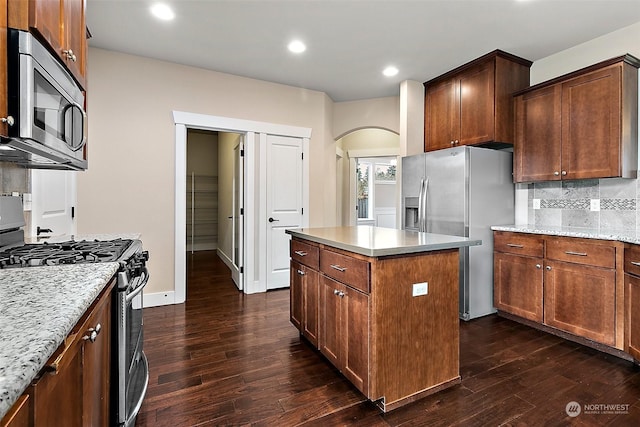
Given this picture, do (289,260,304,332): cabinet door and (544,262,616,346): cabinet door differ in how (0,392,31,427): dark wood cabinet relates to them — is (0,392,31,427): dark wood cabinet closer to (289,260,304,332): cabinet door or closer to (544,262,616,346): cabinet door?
(289,260,304,332): cabinet door

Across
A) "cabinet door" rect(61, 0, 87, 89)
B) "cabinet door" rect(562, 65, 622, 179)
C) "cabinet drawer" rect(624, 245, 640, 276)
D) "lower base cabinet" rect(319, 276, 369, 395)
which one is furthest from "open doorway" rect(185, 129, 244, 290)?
"cabinet drawer" rect(624, 245, 640, 276)

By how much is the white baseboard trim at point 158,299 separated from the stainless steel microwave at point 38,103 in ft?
7.78

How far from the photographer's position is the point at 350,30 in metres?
3.01

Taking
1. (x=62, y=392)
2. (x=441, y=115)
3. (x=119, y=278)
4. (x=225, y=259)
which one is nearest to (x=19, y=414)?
(x=62, y=392)

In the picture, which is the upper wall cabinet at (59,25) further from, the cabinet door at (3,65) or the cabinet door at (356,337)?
the cabinet door at (356,337)

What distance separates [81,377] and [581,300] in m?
3.26

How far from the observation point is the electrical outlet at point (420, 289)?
6.23ft

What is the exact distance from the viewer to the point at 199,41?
324cm

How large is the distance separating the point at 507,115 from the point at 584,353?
7.55ft

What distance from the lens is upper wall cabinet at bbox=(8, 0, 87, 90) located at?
1.13 metres

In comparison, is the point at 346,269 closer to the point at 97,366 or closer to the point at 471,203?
the point at 97,366

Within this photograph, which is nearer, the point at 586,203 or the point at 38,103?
the point at 38,103

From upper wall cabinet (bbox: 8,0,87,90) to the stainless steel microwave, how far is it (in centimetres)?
4

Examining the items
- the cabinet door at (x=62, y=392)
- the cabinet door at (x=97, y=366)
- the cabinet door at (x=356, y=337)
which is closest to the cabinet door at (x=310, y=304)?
the cabinet door at (x=356, y=337)
